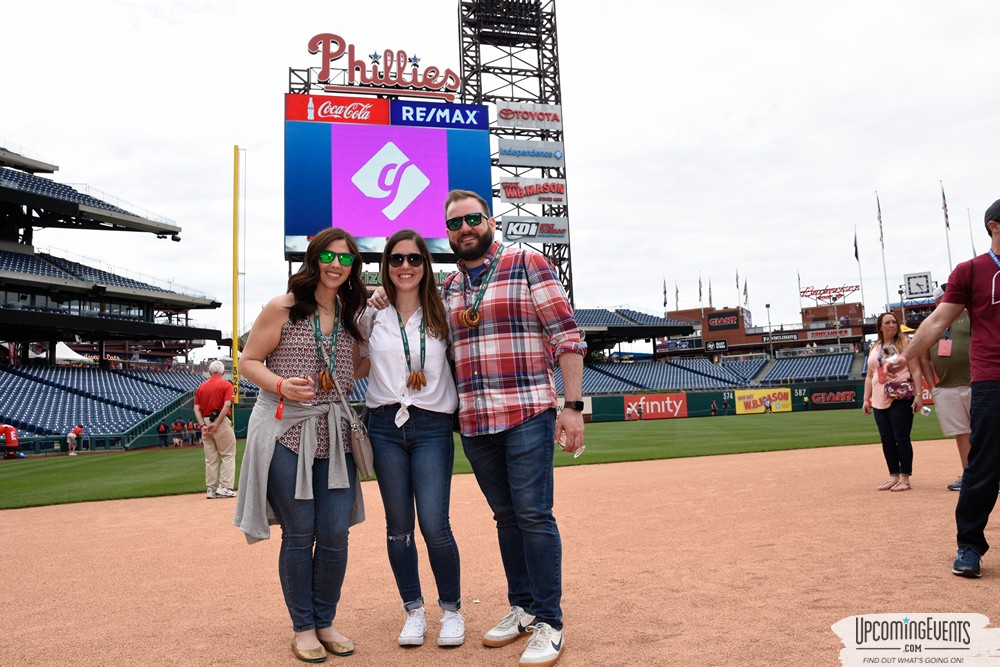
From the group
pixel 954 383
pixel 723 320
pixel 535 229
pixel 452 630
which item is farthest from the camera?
pixel 723 320

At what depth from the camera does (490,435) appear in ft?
10.4

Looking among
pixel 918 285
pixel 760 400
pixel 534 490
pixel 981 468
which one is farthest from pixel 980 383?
pixel 918 285

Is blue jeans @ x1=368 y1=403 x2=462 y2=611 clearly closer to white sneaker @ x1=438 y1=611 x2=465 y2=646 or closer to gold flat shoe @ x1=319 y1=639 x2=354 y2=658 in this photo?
→ white sneaker @ x1=438 y1=611 x2=465 y2=646

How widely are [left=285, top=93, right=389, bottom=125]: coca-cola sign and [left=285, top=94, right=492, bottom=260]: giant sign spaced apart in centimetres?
4

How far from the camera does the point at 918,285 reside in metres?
68.9

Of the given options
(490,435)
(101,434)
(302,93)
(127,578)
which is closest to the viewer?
(490,435)

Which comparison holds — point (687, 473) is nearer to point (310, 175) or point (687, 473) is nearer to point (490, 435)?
point (490, 435)

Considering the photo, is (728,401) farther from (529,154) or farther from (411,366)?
(411,366)

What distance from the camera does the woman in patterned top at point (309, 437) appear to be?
3152 millimetres

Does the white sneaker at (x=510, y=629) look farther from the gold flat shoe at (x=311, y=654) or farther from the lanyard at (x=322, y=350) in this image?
the lanyard at (x=322, y=350)

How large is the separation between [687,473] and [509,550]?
705 cm

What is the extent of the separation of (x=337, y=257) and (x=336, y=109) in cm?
2856

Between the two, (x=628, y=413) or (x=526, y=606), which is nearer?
(x=526, y=606)

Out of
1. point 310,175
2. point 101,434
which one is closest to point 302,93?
point 310,175
